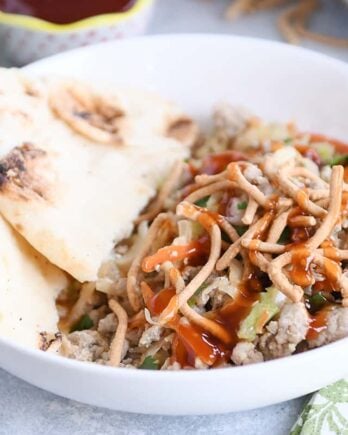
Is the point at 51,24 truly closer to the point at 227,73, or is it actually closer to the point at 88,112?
the point at 88,112

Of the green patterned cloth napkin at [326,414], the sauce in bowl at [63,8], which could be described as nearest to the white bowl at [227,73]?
the sauce in bowl at [63,8]

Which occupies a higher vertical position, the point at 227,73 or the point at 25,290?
the point at 227,73

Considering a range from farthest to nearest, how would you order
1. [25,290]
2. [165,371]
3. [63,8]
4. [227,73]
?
[63,8], [227,73], [25,290], [165,371]

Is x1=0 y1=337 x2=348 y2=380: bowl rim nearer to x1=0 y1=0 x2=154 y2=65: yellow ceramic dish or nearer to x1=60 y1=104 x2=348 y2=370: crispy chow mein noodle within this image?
x1=60 y1=104 x2=348 y2=370: crispy chow mein noodle

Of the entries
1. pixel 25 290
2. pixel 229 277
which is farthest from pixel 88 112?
pixel 229 277

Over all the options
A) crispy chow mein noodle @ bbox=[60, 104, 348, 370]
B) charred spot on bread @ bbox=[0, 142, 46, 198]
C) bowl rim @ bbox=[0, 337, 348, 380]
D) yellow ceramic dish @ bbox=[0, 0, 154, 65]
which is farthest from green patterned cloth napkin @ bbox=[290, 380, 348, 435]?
yellow ceramic dish @ bbox=[0, 0, 154, 65]

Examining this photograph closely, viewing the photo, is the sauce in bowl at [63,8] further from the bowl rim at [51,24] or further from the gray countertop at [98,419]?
the gray countertop at [98,419]

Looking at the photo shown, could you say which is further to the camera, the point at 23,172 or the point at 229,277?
the point at 23,172

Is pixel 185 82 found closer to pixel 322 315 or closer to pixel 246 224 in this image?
pixel 246 224
